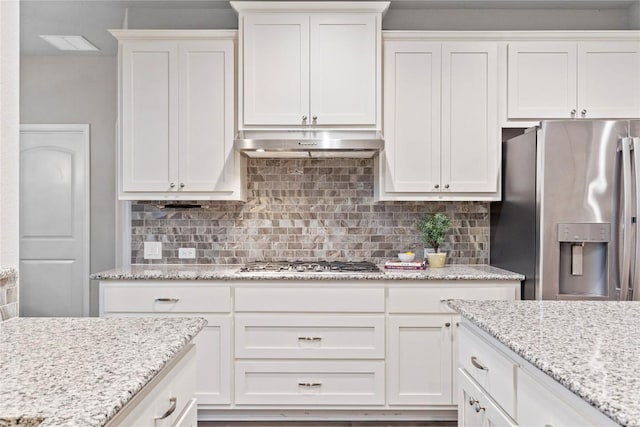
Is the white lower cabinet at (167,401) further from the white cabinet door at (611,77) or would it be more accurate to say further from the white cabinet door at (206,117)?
the white cabinet door at (611,77)

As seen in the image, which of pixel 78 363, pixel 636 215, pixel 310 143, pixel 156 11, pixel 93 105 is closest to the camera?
pixel 78 363

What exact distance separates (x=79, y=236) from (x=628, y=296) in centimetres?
417

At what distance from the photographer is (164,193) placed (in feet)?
9.65

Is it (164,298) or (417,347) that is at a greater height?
(164,298)

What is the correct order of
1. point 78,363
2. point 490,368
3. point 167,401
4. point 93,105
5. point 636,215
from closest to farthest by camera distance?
point 78,363
point 167,401
point 490,368
point 636,215
point 93,105

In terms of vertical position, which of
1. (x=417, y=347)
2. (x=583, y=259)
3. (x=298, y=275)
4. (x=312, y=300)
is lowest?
(x=417, y=347)

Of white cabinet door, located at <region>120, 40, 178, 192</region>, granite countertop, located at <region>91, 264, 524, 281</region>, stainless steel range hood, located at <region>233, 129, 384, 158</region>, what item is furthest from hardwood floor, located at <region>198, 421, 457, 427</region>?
stainless steel range hood, located at <region>233, 129, 384, 158</region>

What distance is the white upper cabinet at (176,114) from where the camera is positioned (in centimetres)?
292

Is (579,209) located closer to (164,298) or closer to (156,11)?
(164,298)

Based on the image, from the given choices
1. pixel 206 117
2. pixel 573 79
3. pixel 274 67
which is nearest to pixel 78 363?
pixel 206 117

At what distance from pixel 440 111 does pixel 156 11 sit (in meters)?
2.26

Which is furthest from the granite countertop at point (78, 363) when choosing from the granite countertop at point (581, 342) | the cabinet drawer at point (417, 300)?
the cabinet drawer at point (417, 300)

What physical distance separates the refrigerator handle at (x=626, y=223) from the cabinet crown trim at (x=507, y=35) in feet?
2.97

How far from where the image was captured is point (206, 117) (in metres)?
2.92
